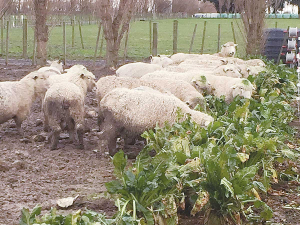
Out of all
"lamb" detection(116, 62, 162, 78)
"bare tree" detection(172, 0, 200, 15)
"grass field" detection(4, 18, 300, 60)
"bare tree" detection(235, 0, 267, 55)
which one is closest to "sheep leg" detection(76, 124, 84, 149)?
"lamb" detection(116, 62, 162, 78)

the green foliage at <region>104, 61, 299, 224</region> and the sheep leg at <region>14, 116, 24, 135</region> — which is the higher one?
the green foliage at <region>104, 61, 299, 224</region>

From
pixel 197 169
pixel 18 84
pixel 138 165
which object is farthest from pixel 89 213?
pixel 18 84

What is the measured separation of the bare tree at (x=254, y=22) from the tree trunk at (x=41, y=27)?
8.50 metres

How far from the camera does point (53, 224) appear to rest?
13.4 feet

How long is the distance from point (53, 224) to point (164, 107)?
12.3 feet

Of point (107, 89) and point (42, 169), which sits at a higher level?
point (107, 89)

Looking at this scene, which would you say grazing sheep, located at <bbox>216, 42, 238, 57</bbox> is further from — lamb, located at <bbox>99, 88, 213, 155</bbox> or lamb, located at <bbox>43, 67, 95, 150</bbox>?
lamb, located at <bbox>99, 88, 213, 155</bbox>

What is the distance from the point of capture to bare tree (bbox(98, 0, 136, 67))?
17766 millimetres

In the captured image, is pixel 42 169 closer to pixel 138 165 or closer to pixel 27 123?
pixel 138 165

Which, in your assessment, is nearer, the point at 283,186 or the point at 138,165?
the point at 138,165

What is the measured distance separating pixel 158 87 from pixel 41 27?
9.94 m

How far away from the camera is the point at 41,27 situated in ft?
58.6

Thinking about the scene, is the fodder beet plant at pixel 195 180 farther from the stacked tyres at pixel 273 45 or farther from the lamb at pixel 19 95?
the stacked tyres at pixel 273 45

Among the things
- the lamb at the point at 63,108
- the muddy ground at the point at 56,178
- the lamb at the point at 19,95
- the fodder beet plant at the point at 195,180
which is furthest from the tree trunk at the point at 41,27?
the fodder beet plant at the point at 195,180
